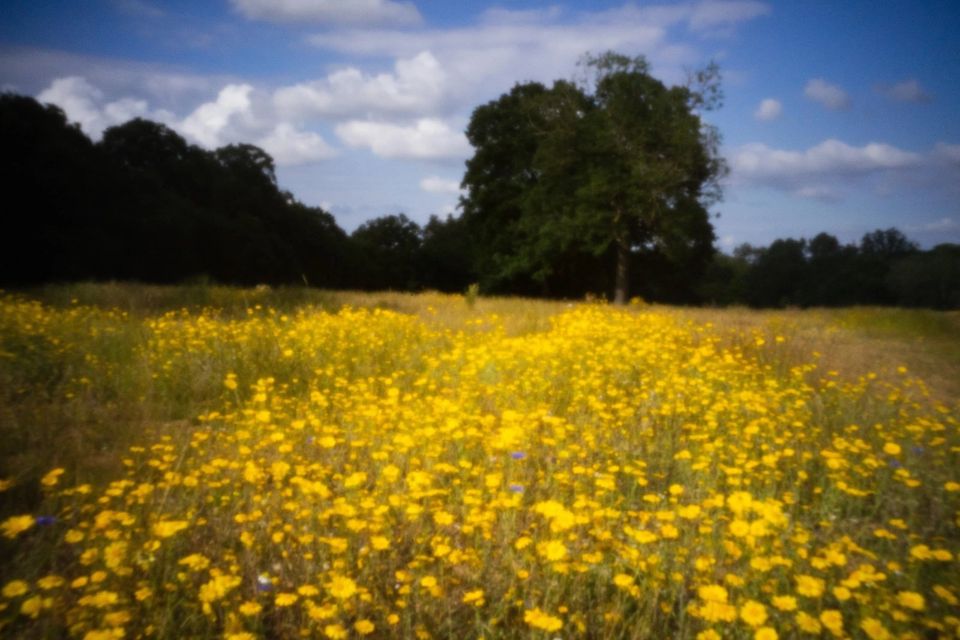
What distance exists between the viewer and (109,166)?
2628 cm

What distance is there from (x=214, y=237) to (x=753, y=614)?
111 ft

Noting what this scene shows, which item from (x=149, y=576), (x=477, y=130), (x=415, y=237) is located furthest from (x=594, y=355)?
(x=415, y=237)

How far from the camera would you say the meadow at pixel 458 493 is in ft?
7.57

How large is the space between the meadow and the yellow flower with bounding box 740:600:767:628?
12mm

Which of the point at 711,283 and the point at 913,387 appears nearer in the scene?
the point at 913,387

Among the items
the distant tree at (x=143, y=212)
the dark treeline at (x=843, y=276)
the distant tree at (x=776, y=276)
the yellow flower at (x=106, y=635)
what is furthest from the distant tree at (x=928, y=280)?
the yellow flower at (x=106, y=635)

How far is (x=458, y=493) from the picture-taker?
336 cm

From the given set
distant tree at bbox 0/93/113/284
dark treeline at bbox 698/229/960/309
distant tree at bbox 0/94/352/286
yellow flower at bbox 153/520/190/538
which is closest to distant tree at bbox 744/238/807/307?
dark treeline at bbox 698/229/960/309

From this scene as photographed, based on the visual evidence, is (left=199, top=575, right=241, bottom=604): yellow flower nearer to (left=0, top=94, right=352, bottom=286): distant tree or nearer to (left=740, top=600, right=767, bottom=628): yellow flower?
(left=740, top=600, right=767, bottom=628): yellow flower

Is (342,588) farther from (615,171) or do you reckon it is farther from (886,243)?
(886,243)

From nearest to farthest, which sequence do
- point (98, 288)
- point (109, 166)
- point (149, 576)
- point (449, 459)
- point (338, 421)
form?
point (149, 576), point (449, 459), point (338, 421), point (98, 288), point (109, 166)

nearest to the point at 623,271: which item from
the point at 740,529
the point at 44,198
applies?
the point at 740,529

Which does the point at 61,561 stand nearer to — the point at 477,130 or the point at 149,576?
the point at 149,576

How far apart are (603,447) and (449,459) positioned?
117 centimetres
